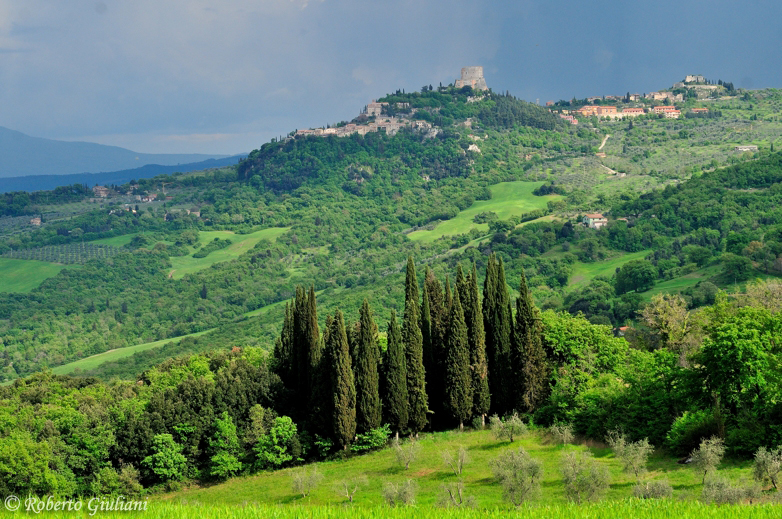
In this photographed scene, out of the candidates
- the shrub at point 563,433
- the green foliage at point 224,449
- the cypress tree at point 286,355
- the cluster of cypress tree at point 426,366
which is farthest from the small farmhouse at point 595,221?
the green foliage at point 224,449

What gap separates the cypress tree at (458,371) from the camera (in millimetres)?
40219

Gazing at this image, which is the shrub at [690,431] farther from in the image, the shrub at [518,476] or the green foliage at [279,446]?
the green foliage at [279,446]

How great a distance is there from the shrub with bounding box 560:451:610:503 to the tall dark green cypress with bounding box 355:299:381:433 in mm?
12807

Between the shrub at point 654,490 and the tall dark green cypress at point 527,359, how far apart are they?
47.5ft

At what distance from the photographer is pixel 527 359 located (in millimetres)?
40406

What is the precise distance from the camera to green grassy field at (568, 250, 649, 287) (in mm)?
108625

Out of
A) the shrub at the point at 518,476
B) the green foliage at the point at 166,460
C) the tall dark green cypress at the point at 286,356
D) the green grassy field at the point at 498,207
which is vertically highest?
the green grassy field at the point at 498,207

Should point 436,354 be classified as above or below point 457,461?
above

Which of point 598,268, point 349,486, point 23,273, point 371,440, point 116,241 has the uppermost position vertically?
point 116,241

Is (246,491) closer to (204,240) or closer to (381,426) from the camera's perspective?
(381,426)

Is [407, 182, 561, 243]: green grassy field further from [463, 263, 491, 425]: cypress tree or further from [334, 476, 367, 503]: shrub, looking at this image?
[334, 476, 367, 503]: shrub

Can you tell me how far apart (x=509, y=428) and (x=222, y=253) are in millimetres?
154595

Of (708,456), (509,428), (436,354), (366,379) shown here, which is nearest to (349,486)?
(366,379)

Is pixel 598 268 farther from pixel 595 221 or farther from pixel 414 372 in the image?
pixel 414 372
